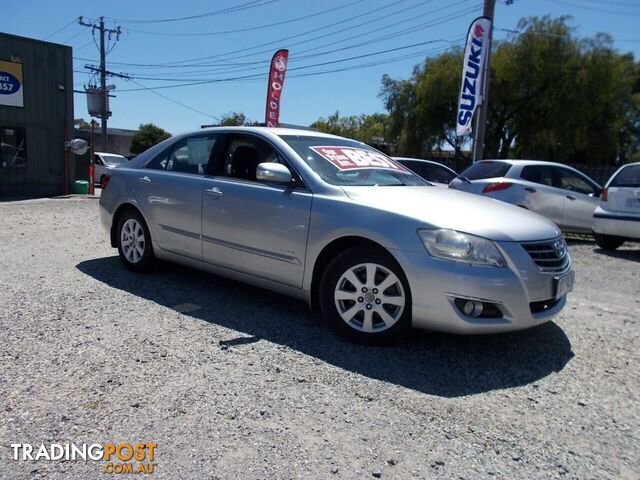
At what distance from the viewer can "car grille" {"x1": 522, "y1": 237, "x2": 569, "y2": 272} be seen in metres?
3.47

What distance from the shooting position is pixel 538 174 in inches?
351

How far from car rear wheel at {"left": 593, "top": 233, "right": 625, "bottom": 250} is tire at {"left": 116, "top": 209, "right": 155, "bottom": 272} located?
7.01 meters

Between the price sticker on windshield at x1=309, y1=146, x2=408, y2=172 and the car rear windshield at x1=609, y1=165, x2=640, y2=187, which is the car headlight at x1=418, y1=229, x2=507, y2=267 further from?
the car rear windshield at x1=609, y1=165, x2=640, y2=187

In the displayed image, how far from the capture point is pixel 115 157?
23.4 m

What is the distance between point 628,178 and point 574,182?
3.79ft

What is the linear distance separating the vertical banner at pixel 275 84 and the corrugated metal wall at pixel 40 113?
6088mm

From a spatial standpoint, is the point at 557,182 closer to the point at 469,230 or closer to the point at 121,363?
the point at 469,230

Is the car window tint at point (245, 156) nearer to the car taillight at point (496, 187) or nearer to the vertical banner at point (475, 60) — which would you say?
the car taillight at point (496, 187)

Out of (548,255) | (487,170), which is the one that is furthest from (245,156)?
(487,170)

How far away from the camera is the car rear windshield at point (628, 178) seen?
794 cm

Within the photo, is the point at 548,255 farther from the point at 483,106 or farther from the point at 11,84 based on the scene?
the point at 11,84

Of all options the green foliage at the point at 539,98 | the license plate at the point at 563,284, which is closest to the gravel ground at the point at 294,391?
the license plate at the point at 563,284

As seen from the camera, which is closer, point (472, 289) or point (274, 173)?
point (472, 289)

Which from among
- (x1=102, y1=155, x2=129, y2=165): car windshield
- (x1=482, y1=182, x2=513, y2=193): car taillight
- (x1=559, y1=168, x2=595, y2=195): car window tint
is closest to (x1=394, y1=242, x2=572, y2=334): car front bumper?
(x1=482, y1=182, x2=513, y2=193): car taillight
